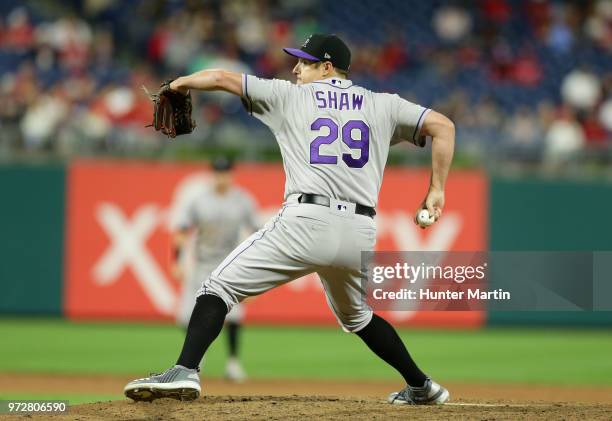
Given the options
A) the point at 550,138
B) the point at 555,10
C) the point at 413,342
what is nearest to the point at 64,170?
the point at 413,342

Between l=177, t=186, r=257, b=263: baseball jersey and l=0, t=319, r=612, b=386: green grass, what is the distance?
114 cm

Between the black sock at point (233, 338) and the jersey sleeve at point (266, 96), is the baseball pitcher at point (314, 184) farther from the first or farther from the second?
the black sock at point (233, 338)

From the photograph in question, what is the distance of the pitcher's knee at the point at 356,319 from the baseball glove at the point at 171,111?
52.4 inches

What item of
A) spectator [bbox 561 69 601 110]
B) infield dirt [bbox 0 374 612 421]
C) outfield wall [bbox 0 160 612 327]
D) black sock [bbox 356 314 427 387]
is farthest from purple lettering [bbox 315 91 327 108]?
Result: spectator [bbox 561 69 601 110]

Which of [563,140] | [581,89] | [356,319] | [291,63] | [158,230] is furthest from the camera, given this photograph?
[291,63]

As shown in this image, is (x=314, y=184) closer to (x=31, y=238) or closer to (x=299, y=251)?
(x=299, y=251)

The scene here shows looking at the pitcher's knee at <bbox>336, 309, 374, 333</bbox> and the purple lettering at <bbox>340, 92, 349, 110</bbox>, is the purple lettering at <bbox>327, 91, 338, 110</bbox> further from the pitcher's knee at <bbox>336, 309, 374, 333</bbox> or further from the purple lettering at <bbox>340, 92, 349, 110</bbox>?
the pitcher's knee at <bbox>336, 309, 374, 333</bbox>

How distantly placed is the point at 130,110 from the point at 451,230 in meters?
4.66

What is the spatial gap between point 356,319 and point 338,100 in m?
1.21

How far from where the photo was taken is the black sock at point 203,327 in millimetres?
5406

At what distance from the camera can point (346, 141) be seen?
5398mm

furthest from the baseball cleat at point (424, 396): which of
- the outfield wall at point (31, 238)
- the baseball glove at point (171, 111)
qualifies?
the outfield wall at point (31, 238)

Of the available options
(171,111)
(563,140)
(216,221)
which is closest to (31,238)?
(216,221)

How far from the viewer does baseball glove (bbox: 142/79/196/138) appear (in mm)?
5566
